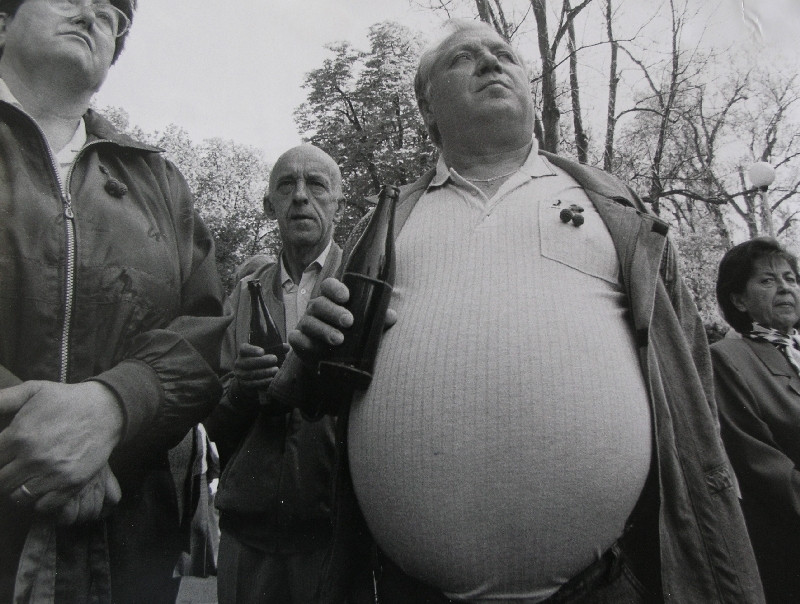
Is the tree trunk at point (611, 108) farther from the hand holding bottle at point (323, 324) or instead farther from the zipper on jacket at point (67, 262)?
the zipper on jacket at point (67, 262)

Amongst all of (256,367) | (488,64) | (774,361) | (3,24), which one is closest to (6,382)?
(3,24)

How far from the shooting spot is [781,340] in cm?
288

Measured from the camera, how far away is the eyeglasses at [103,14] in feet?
4.51

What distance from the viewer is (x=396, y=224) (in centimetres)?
181

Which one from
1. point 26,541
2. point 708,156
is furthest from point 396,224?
point 708,156

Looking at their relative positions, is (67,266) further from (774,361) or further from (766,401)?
(774,361)

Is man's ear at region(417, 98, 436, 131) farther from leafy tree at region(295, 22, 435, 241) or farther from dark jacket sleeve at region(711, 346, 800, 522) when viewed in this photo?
leafy tree at region(295, 22, 435, 241)

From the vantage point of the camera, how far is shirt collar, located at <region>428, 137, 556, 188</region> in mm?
1808

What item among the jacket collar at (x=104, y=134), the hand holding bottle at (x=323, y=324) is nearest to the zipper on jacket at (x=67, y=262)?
the jacket collar at (x=104, y=134)

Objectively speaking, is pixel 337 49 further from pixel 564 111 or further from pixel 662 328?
pixel 662 328

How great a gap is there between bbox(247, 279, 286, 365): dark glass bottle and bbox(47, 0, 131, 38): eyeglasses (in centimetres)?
100

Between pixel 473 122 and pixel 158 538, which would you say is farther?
pixel 473 122

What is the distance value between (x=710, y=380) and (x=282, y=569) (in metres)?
1.50

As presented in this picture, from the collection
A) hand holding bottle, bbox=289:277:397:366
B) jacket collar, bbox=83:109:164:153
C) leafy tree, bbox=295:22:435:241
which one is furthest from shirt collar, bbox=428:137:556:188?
leafy tree, bbox=295:22:435:241
